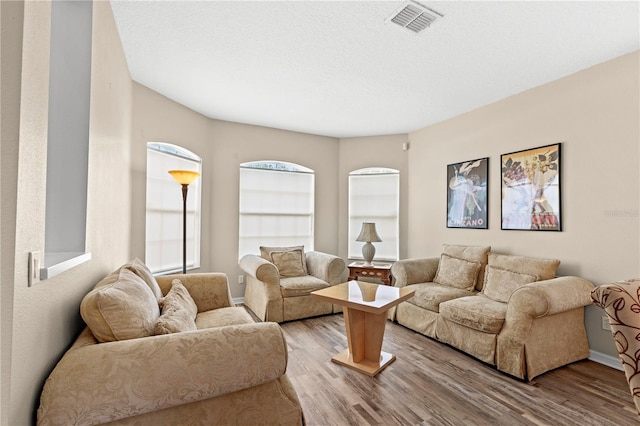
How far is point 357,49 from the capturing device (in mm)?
2473

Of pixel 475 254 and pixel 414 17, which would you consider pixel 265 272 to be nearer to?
pixel 475 254

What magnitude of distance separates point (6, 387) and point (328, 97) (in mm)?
3345

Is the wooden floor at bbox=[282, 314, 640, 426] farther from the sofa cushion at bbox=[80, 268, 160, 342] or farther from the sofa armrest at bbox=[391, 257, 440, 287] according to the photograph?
the sofa cushion at bbox=[80, 268, 160, 342]

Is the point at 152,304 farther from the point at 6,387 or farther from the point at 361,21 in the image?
the point at 361,21

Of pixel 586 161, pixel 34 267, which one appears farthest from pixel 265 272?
pixel 586 161

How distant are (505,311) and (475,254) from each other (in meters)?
1.00

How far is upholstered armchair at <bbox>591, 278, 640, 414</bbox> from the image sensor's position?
3.49 ft

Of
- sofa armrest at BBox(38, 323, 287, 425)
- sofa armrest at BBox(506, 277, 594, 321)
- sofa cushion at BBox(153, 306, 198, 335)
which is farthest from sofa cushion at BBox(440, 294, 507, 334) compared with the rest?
sofa cushion at BBox(153, 306, 198, 335)

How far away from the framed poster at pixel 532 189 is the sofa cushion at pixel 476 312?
3.28 feet

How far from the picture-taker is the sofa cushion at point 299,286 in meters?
3.62

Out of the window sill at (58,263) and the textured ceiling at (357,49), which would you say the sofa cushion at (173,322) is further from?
the textured ceiling at (357,49)

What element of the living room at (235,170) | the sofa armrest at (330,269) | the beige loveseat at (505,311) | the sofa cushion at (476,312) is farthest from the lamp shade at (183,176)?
the sofa cushion at (476,312)

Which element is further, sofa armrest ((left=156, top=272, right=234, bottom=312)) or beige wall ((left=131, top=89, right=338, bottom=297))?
beige wall ((left=131, top=89, right=338, bottom=297))

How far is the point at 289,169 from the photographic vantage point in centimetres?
487
